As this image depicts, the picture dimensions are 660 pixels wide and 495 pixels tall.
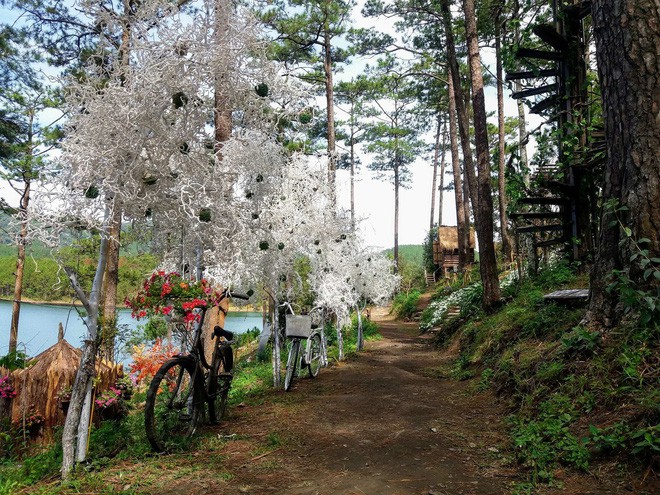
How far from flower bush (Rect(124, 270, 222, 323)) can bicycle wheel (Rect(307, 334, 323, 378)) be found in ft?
11.7

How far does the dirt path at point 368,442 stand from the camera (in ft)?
9.73

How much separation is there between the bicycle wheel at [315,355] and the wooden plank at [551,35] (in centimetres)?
648

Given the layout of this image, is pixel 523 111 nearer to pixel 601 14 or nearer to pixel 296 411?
pixel 601 14

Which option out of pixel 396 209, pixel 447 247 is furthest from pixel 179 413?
pixel 396 209

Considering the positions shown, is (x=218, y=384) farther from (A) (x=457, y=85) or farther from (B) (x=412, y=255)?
(B) (x=412, y=255)

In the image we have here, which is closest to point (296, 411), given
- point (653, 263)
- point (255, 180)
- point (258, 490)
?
point (258, 490)

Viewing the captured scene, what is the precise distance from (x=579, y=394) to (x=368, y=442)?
1.77 m

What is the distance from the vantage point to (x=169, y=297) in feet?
12.2

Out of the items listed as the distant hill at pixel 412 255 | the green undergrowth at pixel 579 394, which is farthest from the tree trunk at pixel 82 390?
the distant hill at pixel 412 255

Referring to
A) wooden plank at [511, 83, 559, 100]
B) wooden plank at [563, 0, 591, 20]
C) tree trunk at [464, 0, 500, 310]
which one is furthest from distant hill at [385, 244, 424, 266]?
wooden plank at [563, 0, 591, 20]

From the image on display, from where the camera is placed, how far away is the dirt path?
296 centimetres

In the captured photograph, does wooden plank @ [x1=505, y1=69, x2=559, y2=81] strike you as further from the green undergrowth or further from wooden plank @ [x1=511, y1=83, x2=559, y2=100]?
the green undergrowth

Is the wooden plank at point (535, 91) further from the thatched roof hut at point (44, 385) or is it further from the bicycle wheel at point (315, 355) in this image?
the thatched roof hut at point (44, 385)

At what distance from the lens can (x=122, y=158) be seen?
3.08 meters
